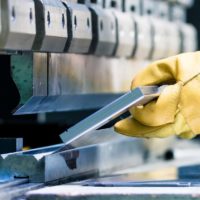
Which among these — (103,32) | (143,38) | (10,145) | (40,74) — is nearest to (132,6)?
(143,38)

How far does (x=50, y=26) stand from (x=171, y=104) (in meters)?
0.27

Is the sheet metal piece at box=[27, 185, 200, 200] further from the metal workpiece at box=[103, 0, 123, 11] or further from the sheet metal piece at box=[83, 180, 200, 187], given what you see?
the metal workpiece at box=[103, 0, 123, 11]

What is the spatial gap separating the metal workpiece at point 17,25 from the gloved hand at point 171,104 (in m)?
0.23

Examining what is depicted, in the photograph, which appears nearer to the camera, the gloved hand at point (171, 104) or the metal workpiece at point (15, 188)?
the metal workpiece at point (15, 188)

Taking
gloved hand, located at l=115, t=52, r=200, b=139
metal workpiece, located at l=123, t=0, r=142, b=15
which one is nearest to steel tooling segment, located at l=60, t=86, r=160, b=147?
gloved hand, located at l=115, t=52, r=200, b=139

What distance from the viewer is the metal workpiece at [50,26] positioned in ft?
5.01

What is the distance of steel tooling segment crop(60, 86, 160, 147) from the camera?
4.69 ft

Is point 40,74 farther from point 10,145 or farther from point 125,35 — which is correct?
point 125,35

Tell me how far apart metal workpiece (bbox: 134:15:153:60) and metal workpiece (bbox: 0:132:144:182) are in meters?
0.29

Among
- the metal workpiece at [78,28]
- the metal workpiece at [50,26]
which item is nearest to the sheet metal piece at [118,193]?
the metal workpiece at [50,26]

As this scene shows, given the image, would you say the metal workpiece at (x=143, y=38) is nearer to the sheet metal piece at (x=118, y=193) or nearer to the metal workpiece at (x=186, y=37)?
the metal workpiece at (x=186, y=37)

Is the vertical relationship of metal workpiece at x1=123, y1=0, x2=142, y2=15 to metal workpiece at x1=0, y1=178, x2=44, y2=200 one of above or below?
above

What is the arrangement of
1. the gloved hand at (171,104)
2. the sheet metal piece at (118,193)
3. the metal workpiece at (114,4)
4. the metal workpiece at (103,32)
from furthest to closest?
the metal workpiece at (114,4), the metal workpiece at (103,32), the gloved hand at (171,104), the sheet metal piece at (118,193)

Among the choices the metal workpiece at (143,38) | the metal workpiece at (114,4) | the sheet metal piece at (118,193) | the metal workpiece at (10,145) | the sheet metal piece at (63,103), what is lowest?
the sheet metal piece at (118,193)
